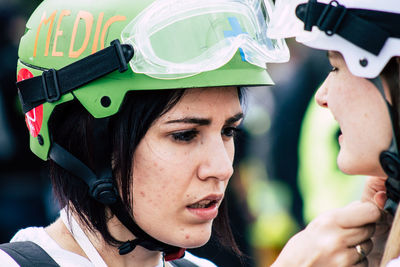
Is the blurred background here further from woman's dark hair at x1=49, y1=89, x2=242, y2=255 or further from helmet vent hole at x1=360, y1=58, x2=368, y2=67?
helmet vent hole at x1=360, y1=58, x2=368, y2=67

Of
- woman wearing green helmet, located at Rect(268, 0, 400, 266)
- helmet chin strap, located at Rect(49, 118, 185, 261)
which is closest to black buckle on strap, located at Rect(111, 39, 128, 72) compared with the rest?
helmet chin strap, located at Rect(49, 118, 185, 261)

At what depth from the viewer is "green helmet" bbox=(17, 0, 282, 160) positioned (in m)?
2.68

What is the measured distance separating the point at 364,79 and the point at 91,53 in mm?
1139

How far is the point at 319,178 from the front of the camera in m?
5.97

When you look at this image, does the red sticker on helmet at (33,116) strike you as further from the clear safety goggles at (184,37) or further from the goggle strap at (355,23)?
the goggle strap at (355,23)

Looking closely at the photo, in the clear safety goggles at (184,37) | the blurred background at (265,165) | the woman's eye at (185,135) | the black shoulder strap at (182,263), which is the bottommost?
the blurred background at (265,165)

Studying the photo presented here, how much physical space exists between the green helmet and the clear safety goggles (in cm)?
4

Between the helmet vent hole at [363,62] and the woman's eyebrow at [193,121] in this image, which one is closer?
the helmet vent hole at [363,62]

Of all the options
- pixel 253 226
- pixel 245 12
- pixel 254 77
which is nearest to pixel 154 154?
pixel 254 77

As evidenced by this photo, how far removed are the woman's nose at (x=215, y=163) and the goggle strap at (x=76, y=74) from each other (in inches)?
19.1

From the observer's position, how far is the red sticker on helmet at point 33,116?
9.59 feet

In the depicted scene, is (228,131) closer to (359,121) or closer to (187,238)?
(187,238)

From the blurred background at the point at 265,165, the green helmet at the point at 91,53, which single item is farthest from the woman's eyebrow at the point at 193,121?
the blurred background at the point at 265,165

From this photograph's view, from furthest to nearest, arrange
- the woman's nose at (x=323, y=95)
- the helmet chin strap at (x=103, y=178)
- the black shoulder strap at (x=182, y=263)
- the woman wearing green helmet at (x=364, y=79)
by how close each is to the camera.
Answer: the black shoulder strap at (x=182, y=263)
the helmet chin strap at (x=103, y=178)
the woman's nose at (x=323, y=95)
the woman wearing green helmet at (x=364, y=79)
